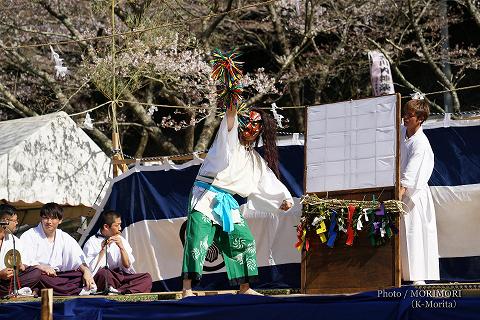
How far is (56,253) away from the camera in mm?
7414

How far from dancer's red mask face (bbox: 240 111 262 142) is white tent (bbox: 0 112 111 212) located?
12.1ft

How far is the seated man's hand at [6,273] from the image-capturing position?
6.89 metres

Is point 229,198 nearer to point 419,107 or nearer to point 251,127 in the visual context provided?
point 251,127

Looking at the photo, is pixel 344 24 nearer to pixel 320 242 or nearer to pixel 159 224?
pixel 159 224

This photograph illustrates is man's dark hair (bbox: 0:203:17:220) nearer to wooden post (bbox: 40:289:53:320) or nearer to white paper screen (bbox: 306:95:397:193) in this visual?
wooden post (bbox: 40:289:53:320)

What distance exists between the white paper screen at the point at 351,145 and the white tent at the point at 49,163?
3.94 meters

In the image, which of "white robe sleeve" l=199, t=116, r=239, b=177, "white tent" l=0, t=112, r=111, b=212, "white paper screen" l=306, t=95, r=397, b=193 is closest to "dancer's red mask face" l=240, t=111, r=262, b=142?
"white robe sleeve" l=199, t=116, r=239, b=177

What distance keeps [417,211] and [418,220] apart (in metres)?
0.06

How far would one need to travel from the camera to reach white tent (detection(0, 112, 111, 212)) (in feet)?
29.8

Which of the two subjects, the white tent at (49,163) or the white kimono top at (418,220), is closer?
the white kimono top at (418,220)

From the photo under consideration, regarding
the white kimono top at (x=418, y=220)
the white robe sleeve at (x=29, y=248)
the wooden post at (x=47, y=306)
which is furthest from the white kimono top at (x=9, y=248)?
the white kimono top at (x=418, y=220)

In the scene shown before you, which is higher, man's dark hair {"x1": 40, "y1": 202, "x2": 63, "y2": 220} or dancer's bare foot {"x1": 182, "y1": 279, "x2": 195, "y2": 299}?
man's dark hair {"x1": 40, "y1": 202, "x2": 63, "y2": 220}

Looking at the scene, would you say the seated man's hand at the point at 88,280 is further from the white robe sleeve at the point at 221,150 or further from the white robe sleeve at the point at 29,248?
the white robe sleeve at the point at 221,150

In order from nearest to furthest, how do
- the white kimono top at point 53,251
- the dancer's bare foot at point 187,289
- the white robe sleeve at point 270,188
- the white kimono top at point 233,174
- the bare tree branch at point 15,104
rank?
the dancer's bare foot at point 187,289 → the white kimono top at point 233,174 → the white robe sleeve at point 270,188 → the white kimono top at point 53,251 → the bare tree branch at point 15,104
